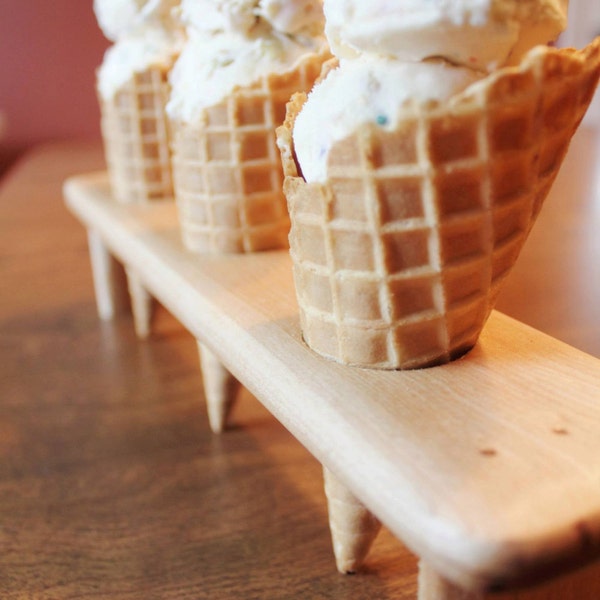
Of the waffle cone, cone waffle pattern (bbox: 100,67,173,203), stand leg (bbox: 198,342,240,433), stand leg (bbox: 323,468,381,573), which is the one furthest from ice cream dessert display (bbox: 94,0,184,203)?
stand leg (bbox: 323,468,381,573)

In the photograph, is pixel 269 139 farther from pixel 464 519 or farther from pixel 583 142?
pixel 583 142

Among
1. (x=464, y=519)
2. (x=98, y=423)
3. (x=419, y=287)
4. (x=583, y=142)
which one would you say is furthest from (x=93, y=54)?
(x=464, y=519)

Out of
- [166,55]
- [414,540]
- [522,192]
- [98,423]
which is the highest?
[166,55]

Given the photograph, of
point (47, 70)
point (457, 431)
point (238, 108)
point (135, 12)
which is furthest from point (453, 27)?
point (47, 70)

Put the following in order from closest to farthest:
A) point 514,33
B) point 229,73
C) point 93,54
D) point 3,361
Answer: point 514,33 → point 229,73 → point 3,361 → point 93,54

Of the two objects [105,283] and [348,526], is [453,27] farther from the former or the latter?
[105,283]
